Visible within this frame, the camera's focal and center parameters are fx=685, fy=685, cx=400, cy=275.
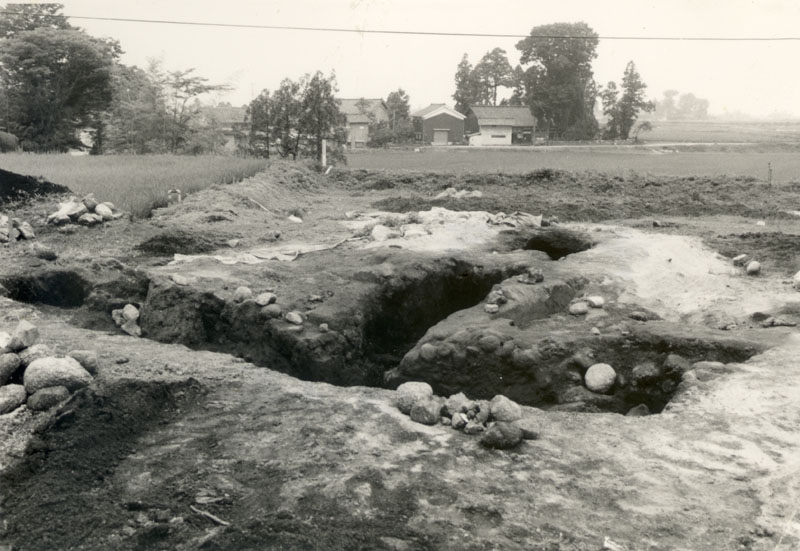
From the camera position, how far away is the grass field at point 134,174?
1140cm

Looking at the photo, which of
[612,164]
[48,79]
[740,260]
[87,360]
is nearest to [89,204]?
[87,360]

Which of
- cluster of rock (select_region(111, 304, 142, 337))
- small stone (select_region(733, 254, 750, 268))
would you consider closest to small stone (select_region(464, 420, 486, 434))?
cluster of rock (select_region(111, 304, 142, 337))

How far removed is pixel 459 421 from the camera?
12.4ft

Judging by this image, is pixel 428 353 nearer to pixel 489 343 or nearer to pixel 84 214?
pixel 489 343

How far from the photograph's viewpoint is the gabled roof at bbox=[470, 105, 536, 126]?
45312 millimetres

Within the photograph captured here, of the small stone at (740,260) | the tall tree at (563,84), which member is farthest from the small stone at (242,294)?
the tall tree at (563,84)

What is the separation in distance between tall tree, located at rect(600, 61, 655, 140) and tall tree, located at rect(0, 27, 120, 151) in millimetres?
28655

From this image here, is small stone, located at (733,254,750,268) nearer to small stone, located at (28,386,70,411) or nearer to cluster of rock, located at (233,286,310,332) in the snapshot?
cluster of rock, located at (233,286,310,332)

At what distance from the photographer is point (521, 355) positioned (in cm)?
549

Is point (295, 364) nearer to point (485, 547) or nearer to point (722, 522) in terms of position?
point (485, 547)

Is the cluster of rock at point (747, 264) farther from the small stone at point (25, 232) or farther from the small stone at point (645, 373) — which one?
the small stone at point (25, 232)

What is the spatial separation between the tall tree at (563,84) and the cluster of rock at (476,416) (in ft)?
138

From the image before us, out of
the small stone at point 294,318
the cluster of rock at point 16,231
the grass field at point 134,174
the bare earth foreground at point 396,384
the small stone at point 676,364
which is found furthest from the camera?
the grass field at point 134,174

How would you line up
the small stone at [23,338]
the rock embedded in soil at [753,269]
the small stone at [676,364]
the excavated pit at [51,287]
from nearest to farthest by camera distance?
the small stone at [23,338] < the small stone at [676,364] < the excavated pit at [51,287] < the rock embedded in soil at [753,269]
